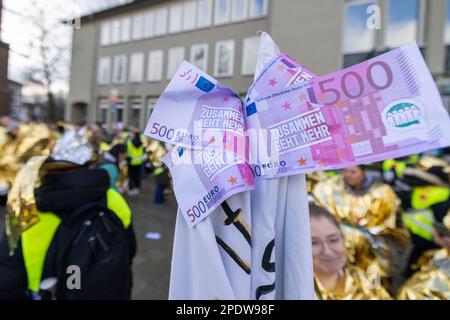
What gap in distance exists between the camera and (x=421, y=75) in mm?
500

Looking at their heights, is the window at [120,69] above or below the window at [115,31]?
below

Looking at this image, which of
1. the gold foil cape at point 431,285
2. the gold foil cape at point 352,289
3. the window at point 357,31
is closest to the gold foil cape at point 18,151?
the gold foil cape at point 352,289

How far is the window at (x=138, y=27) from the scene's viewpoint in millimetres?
1479

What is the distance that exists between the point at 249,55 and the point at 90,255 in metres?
1.04

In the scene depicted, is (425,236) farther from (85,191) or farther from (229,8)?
(85,191)

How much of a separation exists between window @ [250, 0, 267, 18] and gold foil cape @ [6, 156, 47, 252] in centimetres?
116

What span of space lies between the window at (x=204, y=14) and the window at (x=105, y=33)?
0.55 metres

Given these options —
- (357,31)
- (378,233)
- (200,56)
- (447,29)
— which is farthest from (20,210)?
(447,29)

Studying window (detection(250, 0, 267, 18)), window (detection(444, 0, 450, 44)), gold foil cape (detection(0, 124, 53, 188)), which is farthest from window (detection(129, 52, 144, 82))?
window (detection(444, 0, 450, 44))

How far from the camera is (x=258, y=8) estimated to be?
95 cm

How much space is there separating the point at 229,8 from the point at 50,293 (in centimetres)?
141

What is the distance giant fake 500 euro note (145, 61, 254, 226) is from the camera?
2.00 ft

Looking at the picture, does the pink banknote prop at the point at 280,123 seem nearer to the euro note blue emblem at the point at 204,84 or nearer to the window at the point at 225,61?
the euro note blue emblem at the point at 204,84

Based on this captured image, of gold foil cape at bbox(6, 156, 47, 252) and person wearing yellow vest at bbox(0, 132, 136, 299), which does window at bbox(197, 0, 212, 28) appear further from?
gold foil cape at bbox(6, 156, 47, 252)
